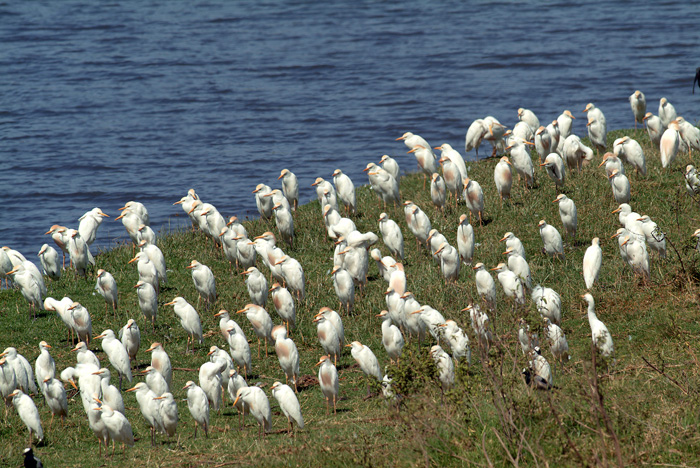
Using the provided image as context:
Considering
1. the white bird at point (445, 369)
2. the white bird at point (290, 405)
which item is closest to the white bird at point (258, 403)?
the white bird at point (290, 405)

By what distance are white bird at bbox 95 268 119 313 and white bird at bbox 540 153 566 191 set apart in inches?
283

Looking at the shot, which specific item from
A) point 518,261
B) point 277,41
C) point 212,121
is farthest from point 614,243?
point 277,41

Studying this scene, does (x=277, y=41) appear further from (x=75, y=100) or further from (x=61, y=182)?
(x=61, y=182)

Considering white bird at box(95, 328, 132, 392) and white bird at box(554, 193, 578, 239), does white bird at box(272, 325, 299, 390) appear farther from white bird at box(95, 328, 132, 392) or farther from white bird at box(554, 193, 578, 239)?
white bird at box(554, 193, 578, 239)

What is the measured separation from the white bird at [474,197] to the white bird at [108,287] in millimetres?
5428

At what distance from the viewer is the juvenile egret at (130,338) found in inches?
406

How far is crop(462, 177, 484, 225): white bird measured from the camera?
44.4 feet

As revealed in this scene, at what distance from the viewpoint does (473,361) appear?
32.1ft

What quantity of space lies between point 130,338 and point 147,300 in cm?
97

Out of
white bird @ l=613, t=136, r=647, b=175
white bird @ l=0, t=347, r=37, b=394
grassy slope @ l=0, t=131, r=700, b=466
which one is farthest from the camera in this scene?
white bird @ l=613, t=136, r=647, b=175

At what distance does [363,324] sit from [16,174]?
692 inches

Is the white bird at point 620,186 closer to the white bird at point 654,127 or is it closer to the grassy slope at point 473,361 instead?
the grassy slope at point 473,361

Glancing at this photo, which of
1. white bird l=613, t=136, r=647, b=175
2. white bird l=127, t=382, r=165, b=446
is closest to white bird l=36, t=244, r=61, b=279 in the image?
white bird l=127, t=382, r=165, b=446

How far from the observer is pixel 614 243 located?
12.7m
